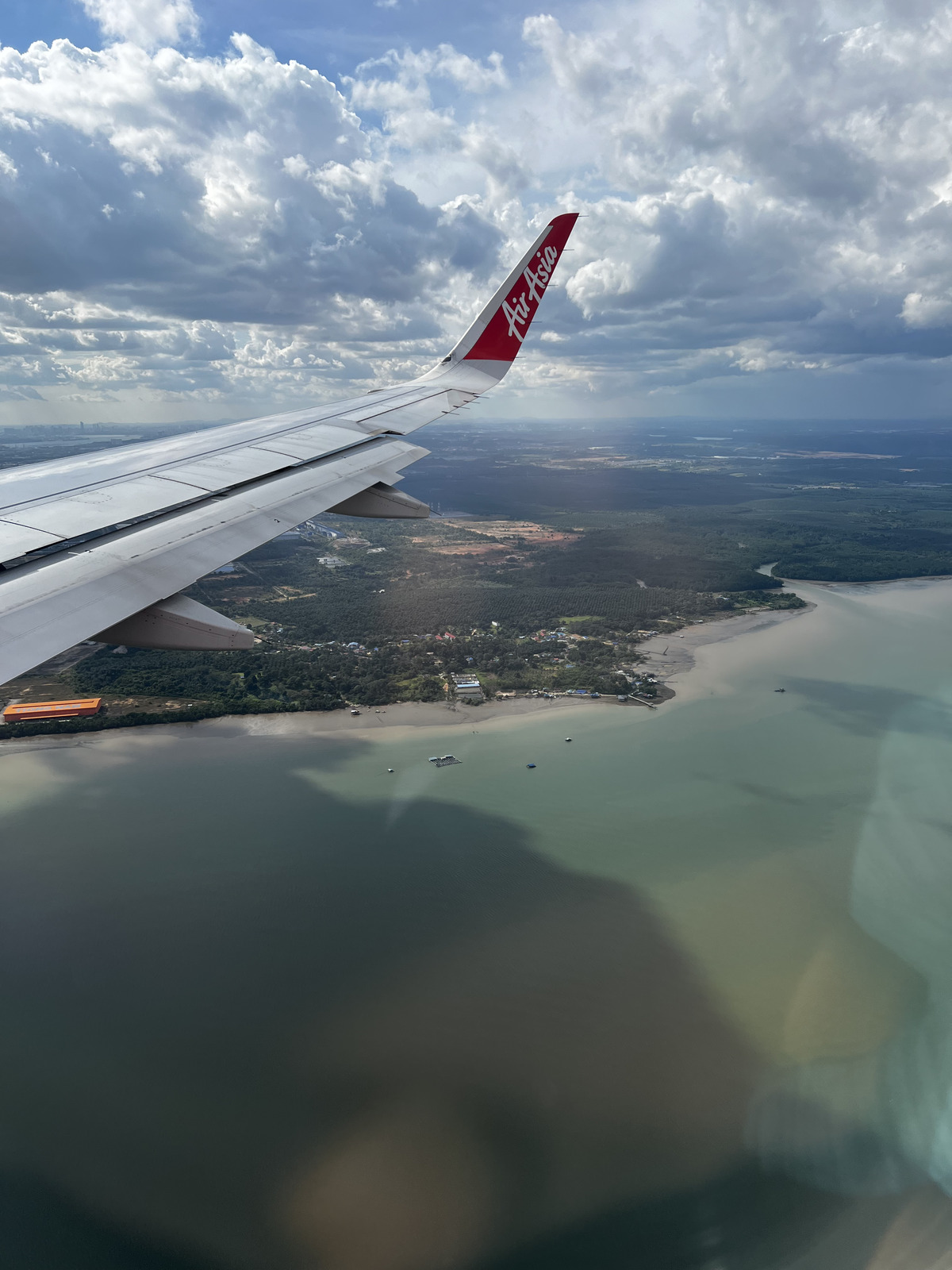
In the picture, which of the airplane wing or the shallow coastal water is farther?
the shallow coastal water

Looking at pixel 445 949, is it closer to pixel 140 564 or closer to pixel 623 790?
pixel 623 790

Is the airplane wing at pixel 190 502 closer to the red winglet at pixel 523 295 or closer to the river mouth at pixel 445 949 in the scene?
the red winglet at pixel 523 295

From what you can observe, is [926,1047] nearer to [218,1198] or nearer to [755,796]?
[755,796]

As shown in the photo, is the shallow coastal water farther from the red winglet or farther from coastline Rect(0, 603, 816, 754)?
the red winglet

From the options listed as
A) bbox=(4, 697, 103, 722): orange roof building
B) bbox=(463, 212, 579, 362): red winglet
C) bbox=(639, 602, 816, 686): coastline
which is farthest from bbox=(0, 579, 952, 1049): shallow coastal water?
bbox=(463, 212, 579, 362): red winglet

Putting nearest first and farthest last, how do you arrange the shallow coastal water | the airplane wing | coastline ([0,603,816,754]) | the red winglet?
1. the airplane wing
2. the red winglet
3. the shallow coastal water
4. coastline ([0,603,816,754])

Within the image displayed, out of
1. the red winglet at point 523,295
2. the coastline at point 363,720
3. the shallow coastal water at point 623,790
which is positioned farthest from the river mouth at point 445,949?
the red winglet at point 523,295
